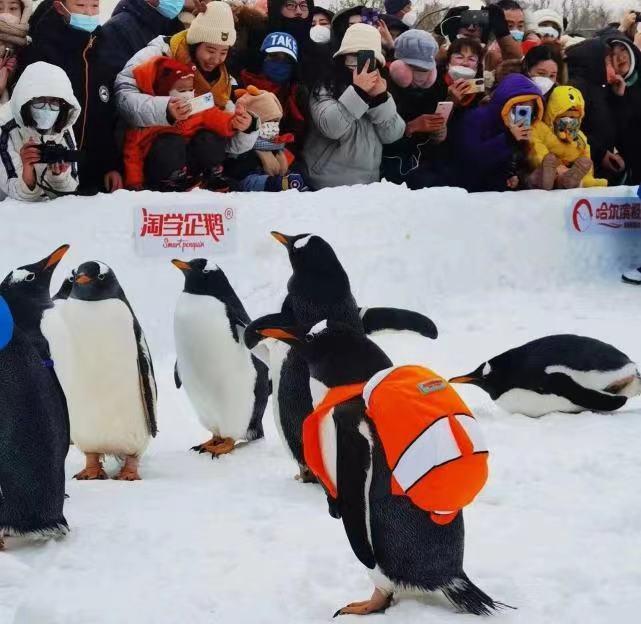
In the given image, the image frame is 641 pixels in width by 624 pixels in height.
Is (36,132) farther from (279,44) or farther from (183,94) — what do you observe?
(279,44)

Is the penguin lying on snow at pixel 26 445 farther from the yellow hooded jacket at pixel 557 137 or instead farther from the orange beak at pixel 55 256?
the yellow hooded jacket at pixel 557 137

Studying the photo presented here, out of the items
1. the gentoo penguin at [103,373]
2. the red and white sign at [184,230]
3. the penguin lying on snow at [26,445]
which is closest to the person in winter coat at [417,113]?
the red and white sign at [184,230]

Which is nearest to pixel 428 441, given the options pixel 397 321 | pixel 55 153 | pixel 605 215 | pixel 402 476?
pixel 402 476

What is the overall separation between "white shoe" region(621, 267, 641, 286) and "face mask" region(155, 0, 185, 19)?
9.73 feet

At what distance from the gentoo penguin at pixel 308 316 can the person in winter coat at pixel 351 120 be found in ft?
8.36

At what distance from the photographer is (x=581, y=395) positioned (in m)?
3.51

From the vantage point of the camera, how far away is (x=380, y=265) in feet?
16.6

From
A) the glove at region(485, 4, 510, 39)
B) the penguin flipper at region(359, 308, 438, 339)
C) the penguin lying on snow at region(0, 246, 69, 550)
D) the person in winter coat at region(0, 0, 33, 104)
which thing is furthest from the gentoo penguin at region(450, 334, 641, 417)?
the glove at region(485, 4, 510, 39)

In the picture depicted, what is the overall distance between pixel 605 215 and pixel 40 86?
3457mm

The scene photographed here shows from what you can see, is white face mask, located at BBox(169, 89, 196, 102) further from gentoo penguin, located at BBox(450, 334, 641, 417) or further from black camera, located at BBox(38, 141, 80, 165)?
gentoo penguin, located at BBox(450, 334, 641, 417)

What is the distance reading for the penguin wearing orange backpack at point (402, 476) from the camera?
1.76 metres

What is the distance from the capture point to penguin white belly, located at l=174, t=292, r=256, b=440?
10.7 feet

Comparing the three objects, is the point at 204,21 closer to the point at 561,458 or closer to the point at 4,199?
the point at 4,199

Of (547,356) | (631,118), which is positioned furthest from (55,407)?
(631,118)
